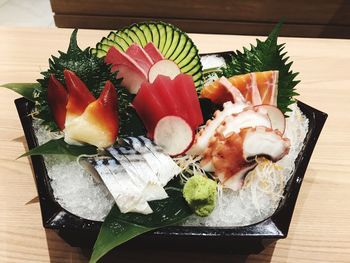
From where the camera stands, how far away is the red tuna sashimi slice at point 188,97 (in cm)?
116

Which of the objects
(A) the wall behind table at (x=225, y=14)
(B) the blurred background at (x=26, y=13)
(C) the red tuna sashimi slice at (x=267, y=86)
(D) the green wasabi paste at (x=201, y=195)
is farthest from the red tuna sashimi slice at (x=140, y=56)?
(B) the blurred background at (x=26, y=13)

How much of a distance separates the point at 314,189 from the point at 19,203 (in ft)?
2.80

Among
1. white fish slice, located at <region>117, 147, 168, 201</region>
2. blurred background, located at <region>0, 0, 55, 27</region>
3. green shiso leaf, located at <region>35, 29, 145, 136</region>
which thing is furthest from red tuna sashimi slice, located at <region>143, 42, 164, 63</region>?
blurred background, located at <region>0, 0, 55, 27</region>

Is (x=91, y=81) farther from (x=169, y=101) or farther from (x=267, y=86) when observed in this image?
(x=267, y=86)

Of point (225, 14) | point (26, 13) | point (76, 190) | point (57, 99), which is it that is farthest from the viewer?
point (26, 13)

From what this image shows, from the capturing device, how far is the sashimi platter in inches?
39.8

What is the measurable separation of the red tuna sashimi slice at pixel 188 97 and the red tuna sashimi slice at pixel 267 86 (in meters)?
0.18

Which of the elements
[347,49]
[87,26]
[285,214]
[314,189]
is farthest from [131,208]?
[87,26]

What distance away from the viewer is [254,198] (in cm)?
105

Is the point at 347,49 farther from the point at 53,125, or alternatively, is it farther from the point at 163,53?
the point at 53,125

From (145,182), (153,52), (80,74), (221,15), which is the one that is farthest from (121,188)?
(221,15)

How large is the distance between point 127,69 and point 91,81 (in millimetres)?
119

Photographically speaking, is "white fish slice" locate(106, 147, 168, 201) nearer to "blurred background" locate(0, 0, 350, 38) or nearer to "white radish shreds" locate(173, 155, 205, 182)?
"white radish shreds" locate(173, 155, 205, 182)

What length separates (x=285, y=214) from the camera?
100cm
